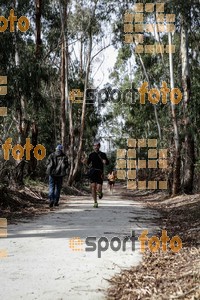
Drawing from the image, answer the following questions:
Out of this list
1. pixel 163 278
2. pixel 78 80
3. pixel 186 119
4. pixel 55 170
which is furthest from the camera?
pixel 78 80

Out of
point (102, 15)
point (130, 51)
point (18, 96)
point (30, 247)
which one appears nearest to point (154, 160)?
point (130, 51)

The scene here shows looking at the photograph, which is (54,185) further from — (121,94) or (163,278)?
(121,94)

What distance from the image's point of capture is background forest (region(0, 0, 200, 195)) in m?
13.4

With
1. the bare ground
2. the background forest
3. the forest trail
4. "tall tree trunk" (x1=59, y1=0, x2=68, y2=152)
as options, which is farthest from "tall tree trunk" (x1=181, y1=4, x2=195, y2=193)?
the bare ground

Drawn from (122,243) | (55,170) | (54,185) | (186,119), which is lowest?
(122,243)

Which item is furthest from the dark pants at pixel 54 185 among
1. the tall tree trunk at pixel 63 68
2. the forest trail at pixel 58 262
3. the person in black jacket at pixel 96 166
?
the tall tree trunk at pixel 63 68

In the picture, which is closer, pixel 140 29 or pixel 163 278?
pixel 163 278

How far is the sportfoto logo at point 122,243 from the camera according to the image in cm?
557

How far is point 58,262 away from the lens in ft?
15.7

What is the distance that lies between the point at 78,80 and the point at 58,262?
27.4 meters

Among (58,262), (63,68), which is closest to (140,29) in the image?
(63,68)

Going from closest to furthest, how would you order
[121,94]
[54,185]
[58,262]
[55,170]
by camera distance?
[58,262]
[55,170]
[54,185]
[121,94]

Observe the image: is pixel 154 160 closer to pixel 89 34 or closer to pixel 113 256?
pixel 89 34

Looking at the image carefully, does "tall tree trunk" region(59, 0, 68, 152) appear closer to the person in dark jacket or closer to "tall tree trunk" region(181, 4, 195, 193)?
"tall tree trunk" region(181, 4, 195, 193)
